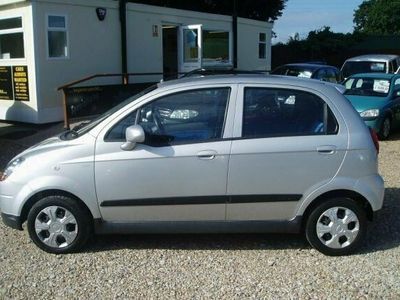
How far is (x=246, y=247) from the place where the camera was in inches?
204

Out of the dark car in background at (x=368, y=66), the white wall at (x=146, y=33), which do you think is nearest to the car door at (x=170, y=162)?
the white wall at (x=146, y=33)

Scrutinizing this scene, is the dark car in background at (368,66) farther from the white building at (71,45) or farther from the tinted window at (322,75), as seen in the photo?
the white building at (71,45)

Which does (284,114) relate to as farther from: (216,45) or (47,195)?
(216,45)

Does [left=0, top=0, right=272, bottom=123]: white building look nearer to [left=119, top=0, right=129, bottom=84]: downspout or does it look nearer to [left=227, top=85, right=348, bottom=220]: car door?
[left=119, top=0, right=129, bottom=84]: downspout

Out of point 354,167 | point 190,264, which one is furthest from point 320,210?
point 190,264

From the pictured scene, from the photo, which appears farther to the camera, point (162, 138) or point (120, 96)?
point (120, 96)

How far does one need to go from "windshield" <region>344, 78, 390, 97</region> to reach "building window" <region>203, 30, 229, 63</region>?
6514 mm

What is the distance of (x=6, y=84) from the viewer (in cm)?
1380

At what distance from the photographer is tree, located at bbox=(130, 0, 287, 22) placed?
26.9m

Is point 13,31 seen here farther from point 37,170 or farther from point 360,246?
point 360,246

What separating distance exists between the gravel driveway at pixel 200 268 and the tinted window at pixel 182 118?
1.09 meters

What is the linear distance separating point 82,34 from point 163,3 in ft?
42.6

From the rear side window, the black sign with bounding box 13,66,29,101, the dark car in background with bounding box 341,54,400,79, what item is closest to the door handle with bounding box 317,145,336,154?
the rear side window

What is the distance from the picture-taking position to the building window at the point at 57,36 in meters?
13.2
